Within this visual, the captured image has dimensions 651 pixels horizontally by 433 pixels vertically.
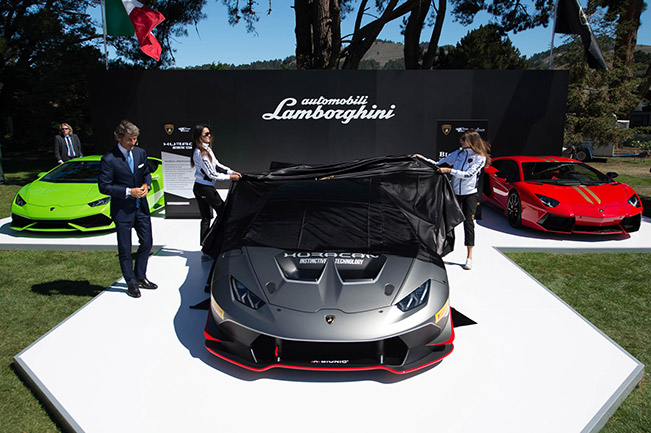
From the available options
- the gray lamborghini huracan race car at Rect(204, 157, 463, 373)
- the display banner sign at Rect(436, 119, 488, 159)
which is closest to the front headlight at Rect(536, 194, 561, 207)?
the display banner sign at Rect(436, 119, 488, 159)

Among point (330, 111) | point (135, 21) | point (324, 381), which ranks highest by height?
point (135, 21)

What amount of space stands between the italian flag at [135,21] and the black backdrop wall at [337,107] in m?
1.03

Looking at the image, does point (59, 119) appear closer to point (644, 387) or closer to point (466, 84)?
point (466, 84)

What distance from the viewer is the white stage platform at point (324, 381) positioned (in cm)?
254

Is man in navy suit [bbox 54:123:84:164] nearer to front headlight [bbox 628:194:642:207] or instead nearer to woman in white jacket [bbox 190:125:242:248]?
woman in white jacket [bbox 190:125:242:248]

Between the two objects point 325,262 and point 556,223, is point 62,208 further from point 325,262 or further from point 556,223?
point 556,223

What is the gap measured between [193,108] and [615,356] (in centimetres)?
1004

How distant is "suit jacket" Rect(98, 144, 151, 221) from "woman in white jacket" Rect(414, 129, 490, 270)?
3301mm

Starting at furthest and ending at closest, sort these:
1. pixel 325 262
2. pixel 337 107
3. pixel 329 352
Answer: pixel 337 107 → pixel 325 262 → pixel 329 352

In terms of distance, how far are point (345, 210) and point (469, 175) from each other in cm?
204

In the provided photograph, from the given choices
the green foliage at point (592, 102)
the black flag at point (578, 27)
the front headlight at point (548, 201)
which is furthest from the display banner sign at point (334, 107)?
the green foliage at point (592, 102)

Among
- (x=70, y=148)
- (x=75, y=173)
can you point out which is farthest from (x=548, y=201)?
(x=70, y=148)

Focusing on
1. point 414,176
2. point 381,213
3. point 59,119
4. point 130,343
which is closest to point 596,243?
point 414,176

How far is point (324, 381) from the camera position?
9.49 feet
